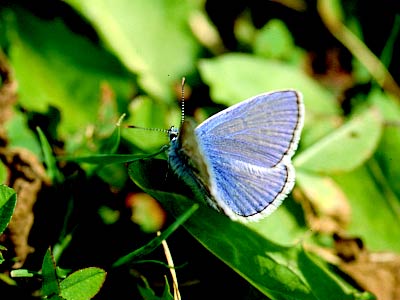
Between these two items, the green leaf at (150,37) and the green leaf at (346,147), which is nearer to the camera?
the green leaf at (346,147)

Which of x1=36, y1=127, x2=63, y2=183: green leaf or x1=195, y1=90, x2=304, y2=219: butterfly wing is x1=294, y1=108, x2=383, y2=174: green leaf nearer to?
x1=195, y1=90, x2=304, y2=219: butterfly wing

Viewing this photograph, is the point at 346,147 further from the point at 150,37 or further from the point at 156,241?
the point at 156,241

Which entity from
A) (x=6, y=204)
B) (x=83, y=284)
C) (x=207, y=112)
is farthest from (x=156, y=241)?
(x=207, y=112)

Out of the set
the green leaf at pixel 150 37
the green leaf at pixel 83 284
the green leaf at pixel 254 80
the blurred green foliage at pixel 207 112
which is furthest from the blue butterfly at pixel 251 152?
the green leaf at pixel 150 37

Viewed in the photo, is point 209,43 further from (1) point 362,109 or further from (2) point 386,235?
(2) point 386,235

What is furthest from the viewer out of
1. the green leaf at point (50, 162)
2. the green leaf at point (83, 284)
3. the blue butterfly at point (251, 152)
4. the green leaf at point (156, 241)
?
the green leaf at point (50, 162)

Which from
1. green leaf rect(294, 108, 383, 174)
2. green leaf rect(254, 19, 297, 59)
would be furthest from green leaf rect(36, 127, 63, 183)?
green leaf rect(254, 19, 297, 59)

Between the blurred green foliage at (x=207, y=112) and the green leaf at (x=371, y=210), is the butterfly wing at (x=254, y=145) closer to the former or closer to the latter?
the blurred green foliage at (x=207, y=112)
